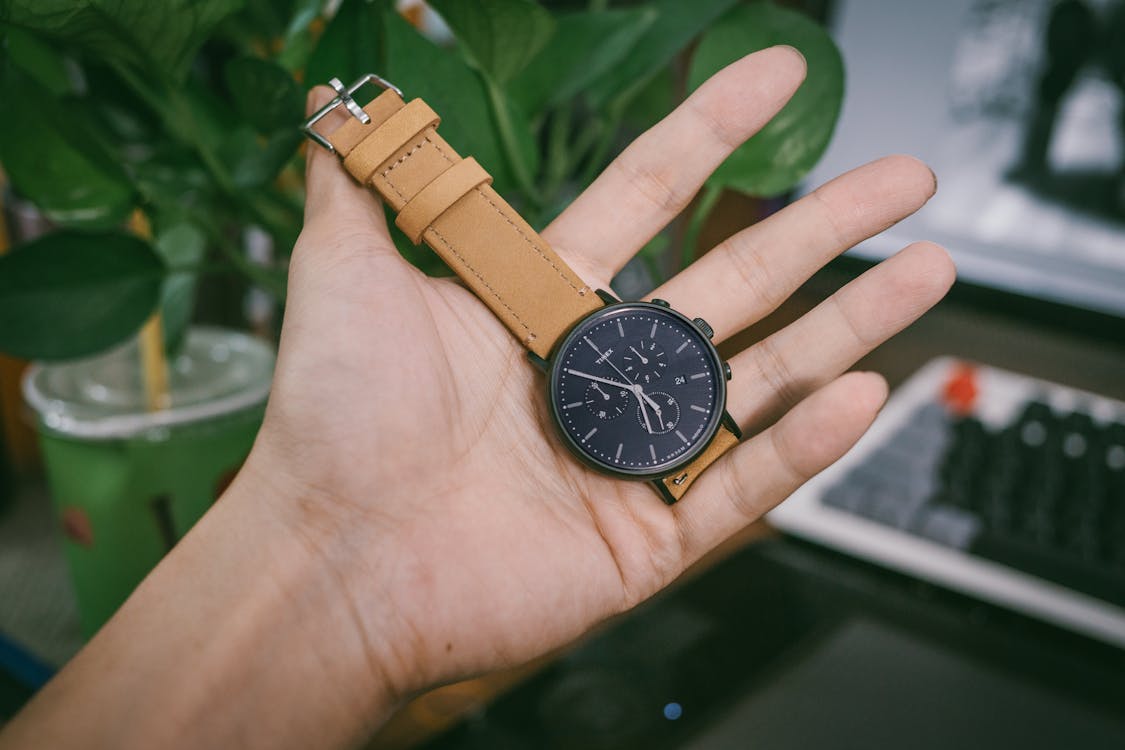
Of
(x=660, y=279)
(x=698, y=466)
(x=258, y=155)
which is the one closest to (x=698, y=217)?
(x=660, y=279)

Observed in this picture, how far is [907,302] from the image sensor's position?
0.49 metres

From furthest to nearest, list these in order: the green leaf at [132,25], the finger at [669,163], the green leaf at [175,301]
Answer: the green leaf at [175,301]
the finger at [669,163]
the green leaf at [132,25]

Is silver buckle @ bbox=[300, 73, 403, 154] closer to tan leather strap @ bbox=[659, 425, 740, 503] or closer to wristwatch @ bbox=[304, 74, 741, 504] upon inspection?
wristwatch @ bbox=[304, 74, 741, 504]

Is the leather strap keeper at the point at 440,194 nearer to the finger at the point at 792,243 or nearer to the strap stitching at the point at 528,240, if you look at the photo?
the strap stitching at the point at 528,240

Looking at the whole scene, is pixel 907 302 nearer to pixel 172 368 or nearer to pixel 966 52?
pixel 966 52

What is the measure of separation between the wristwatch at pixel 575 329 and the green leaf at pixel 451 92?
0.01 meters

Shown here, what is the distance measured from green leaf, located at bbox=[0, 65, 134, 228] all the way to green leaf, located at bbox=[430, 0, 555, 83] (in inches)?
8.7

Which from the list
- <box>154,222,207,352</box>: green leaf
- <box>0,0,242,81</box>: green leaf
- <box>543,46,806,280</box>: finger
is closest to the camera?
<box>0,0,242,81</box>: green leaf

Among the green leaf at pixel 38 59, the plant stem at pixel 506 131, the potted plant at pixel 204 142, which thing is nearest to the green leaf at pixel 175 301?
the potted plant at pixel 204 142

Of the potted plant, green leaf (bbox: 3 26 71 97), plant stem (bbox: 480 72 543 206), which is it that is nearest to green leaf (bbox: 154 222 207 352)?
the potted plant

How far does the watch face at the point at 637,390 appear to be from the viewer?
0.50 m

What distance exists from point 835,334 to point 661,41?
207 millimetres

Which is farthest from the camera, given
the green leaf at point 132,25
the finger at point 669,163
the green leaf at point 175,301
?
the green leaf at point 175,301

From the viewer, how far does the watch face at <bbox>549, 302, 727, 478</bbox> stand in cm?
50
